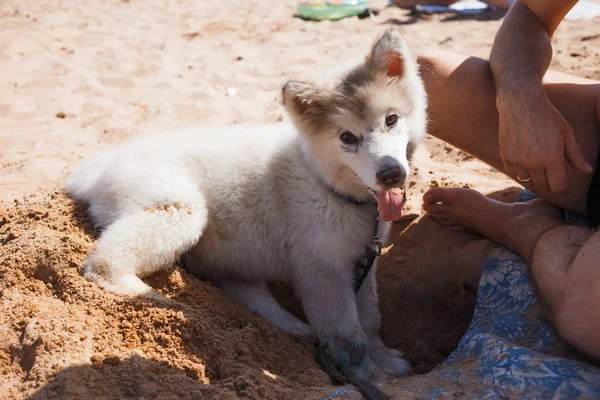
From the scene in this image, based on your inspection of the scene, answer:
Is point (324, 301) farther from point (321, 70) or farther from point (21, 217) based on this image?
point (21, 217)

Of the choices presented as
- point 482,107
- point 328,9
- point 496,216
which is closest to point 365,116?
point 482,107

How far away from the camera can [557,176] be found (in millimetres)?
2338

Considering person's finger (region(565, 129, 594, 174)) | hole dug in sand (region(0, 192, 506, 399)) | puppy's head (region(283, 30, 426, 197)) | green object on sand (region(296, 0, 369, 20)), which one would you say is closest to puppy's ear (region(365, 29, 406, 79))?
puppy's head (region(283, 30, 426, 197))

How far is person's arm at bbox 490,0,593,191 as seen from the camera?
7.63 ft

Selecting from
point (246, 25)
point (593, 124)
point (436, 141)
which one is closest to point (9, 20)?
point (246, 25)

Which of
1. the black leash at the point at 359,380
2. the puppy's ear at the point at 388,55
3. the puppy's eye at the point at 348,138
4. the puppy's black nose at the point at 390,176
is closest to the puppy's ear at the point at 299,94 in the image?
the puppy's eye at the point at 348,138

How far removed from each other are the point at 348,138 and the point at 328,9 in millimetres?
5281

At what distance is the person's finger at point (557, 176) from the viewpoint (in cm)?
233

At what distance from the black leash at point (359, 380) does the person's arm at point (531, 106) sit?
0.72 meters

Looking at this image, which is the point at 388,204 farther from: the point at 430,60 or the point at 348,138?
the point at 430,60

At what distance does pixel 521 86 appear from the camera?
2479 mm

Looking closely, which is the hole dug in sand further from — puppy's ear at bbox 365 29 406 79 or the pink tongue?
puppy's ear at bbox 365 29 406 79

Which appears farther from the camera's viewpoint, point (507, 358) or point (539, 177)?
point (539, 177)

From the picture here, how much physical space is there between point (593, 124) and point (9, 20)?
6939 millimetres
